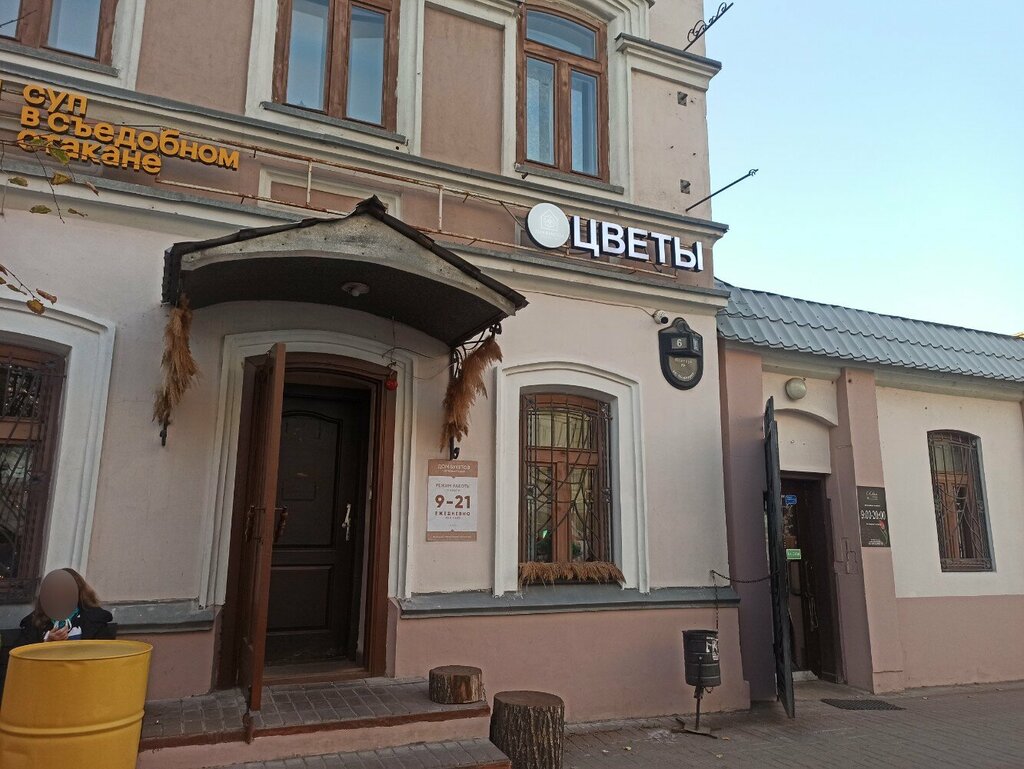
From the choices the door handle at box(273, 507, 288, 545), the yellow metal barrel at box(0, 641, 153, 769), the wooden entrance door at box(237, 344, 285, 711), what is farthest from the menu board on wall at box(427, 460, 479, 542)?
the yellow metal barrel at box(0, 641, 153, 769)

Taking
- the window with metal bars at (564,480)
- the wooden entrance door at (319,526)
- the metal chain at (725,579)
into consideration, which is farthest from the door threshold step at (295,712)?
the metal chain at (725,579)

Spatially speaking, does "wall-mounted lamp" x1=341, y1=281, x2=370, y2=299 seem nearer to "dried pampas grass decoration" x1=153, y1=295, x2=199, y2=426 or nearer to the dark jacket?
"dried pampas grass decoration" x1=153, y1=295, x2=199, y2=426

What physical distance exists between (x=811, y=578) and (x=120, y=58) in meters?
8.81

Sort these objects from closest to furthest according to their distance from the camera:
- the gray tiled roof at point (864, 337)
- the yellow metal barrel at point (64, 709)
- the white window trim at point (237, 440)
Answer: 1. the yellow metal barrel at point (64, 709)
2. the white window trim at point (237, 440)
3. the gray tiled roof at point (864, 337)

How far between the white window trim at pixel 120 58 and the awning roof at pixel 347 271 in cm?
199

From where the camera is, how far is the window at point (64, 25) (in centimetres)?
586

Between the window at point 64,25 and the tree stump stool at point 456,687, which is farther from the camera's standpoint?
the window at point 64,25

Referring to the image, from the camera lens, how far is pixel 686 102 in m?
8.48

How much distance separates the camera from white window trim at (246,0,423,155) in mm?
6418

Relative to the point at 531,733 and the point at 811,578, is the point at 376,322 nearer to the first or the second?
the point at 531,733

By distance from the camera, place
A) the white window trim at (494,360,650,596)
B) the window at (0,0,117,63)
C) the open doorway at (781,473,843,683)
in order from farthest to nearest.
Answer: the open doorway at (781,473,843,683) < the white window trim at (494,360,650,596) < the window at (0,0,117,63)

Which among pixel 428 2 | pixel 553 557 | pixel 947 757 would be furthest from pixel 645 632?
pixel 428 2

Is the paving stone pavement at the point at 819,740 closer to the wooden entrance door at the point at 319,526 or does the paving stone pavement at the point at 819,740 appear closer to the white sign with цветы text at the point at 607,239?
the wooden entrance door at the point at 319,526

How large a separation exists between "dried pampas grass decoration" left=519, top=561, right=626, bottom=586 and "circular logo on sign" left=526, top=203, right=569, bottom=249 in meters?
3.01
